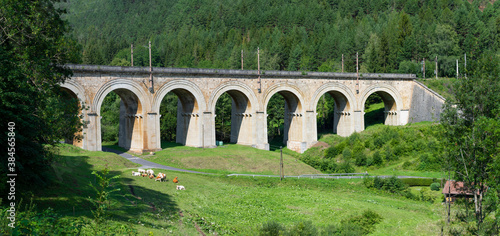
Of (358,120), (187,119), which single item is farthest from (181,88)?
(358,120)

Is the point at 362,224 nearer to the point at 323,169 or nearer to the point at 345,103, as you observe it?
the point at 323,169

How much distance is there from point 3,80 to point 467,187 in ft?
76.8

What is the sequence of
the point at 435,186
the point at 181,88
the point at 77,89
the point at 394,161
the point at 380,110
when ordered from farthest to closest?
the point at 380,110 → the point at 394,161 → the point at 181,88 → the point at 77,89 → the point at 435,186

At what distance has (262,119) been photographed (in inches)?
2095

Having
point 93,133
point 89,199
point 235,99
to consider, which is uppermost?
point 235,99

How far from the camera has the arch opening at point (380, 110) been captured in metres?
65.5

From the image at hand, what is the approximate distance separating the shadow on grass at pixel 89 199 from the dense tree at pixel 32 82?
3.40ft

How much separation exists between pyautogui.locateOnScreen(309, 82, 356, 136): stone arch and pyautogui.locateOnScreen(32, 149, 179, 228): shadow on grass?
36.1m

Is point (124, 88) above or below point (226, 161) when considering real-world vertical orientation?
above

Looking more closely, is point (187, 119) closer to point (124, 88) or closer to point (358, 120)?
point (124, 88)

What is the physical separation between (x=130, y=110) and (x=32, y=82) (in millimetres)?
27606

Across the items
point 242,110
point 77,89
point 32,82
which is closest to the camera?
point 32,82

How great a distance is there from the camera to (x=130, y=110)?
47656 mm

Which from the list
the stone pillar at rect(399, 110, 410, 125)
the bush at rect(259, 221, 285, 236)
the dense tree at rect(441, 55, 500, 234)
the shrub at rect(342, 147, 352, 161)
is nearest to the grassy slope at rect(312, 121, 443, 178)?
the shrub at rect(342, 147, 352, 161)
